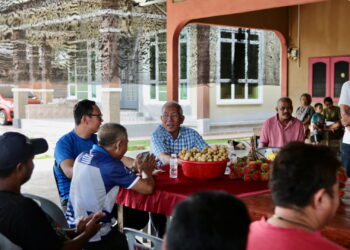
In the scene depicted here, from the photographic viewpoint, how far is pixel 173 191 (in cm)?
327

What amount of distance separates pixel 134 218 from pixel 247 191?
1044 mm

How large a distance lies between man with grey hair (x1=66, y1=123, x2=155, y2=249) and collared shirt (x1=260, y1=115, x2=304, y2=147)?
8.09 feet

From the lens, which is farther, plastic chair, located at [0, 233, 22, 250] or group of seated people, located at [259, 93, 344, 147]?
group of seated people, located at [259, 93, 344, 147]

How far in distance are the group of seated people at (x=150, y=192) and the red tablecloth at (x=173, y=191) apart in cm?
10

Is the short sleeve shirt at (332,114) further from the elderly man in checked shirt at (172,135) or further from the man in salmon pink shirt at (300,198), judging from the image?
the man in salmon pink shirt at (300,198)

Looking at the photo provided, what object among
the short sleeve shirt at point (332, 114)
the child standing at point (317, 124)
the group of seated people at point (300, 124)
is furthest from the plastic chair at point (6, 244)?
the short sleeve shirt at point (332, 114)

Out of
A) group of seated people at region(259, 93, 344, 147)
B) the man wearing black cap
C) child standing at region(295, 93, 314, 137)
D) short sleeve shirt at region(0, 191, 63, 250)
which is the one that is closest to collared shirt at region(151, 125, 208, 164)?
group of seated people at region(259, 93, 344, 147)

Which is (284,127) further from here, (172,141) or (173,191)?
(173,191)

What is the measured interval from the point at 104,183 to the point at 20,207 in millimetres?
1112

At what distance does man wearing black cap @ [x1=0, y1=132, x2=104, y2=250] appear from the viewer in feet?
6.74

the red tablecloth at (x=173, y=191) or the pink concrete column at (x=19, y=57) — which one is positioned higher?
the pink concrete column at (x=19, y=57)

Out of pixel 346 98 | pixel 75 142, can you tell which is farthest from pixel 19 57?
pixel 346 98

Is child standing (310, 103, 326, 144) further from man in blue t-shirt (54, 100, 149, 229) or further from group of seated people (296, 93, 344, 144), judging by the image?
man in blue t-shirt (54, 100, 149, 229)

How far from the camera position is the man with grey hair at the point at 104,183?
3.12 meters
